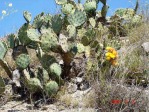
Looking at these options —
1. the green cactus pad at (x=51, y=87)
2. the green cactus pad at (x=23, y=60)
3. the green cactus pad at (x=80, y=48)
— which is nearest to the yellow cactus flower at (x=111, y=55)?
the green cactus pad at (x=80, y=48)

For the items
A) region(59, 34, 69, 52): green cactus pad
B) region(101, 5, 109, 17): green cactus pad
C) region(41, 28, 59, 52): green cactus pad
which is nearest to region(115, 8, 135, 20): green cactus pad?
region(101, 5, 109, 17): green cactus pad

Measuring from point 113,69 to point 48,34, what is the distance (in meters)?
1.00

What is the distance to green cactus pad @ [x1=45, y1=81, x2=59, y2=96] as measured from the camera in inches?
216

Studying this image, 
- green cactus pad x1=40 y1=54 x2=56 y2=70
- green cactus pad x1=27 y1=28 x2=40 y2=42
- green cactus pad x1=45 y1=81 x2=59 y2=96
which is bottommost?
green cactus pad x1=45 y1=81 x2=59 y2=96

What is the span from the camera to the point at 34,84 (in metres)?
5.49

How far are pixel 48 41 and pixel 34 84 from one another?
60cm

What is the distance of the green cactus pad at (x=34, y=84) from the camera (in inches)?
216

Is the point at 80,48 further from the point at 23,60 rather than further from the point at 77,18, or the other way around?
the point at 23,60

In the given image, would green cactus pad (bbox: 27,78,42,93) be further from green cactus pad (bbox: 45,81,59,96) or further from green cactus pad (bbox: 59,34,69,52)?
green cactus pad (bbox: 59,34,69,52)

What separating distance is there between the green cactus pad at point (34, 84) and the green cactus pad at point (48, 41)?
0.46m

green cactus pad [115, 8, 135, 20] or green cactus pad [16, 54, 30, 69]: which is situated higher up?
green cactus pad [115, 8, 135, 20]

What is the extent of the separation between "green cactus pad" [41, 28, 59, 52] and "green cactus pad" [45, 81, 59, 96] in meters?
0.49

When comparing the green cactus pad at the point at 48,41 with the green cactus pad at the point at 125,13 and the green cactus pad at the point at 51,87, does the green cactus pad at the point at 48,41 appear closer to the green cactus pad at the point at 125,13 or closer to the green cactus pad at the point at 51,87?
the green cactus pad at the point at 51,87

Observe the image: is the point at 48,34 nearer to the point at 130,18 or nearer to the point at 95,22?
the point at 95,22
